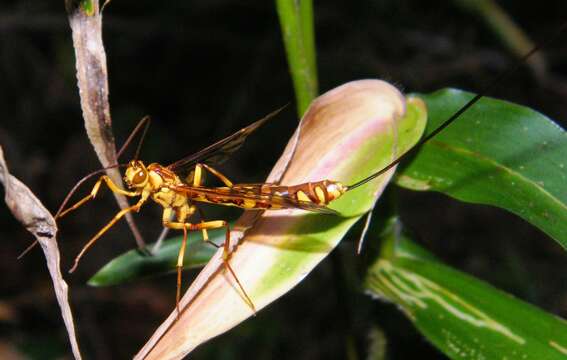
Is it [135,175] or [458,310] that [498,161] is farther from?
[135,175]

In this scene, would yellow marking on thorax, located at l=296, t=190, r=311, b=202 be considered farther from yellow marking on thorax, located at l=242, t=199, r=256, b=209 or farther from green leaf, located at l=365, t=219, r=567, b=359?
green leaf, located at l=365, t=219, r=567, b=359

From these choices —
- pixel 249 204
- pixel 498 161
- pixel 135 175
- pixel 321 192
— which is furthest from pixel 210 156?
pixel 498 161

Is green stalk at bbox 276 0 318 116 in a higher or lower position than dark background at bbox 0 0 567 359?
higher

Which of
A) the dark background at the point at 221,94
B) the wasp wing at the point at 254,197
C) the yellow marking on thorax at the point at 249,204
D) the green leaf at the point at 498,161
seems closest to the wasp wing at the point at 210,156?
the wasp wing at the point at 254,197

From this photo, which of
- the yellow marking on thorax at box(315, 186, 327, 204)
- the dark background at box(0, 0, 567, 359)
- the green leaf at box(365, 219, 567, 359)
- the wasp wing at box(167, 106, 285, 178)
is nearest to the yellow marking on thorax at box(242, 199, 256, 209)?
the yellow marking on thorax at box(315, 186, 327, 204)

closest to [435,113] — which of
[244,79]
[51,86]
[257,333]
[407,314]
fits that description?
[407,314]

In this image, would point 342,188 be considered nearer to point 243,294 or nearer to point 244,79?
point 243,294

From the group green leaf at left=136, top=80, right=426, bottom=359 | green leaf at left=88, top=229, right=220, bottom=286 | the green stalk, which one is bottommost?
green leaf at left=88, top=229, right=220, bottom=286
